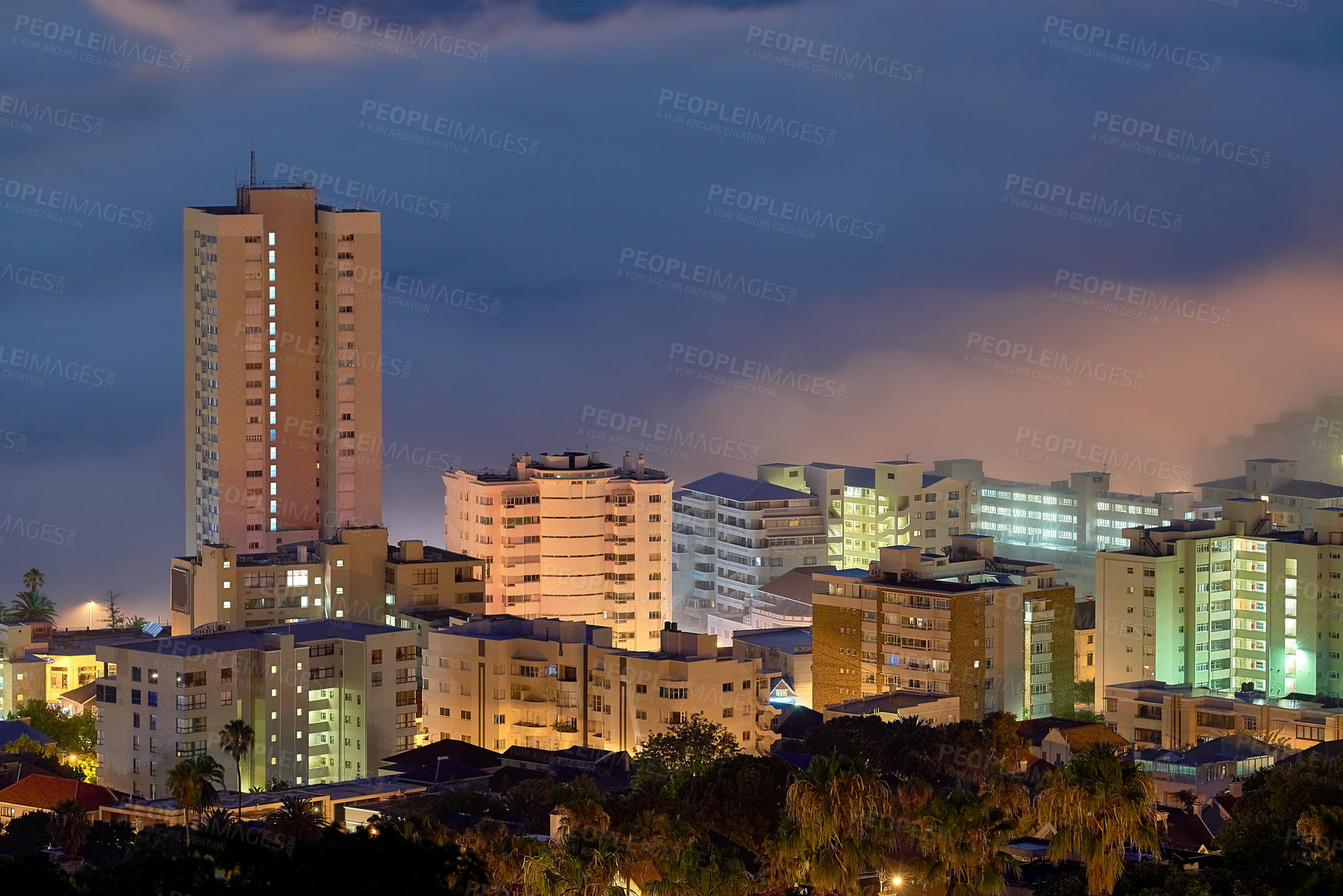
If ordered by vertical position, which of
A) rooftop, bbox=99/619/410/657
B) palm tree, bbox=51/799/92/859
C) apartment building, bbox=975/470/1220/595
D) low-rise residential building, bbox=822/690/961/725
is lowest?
palm tree, bbox=51/799/92/859

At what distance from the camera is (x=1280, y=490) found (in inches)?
2876

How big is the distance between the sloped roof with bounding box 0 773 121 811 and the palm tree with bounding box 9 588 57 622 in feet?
79.9

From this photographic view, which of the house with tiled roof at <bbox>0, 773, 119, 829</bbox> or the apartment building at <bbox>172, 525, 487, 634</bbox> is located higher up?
the apartment building at <bbox>172, 525, 487, 634</bbox>

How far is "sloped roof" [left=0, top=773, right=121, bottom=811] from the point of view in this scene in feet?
135

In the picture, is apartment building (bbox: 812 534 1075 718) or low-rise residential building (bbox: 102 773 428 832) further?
apartment building (bbox: 812 534 1075 718)

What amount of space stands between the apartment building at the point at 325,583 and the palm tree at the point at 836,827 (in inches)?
991

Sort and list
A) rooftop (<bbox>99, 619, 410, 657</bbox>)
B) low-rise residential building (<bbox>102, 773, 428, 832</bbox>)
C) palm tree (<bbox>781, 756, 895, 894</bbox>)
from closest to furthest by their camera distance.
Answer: palm tree (<bbox>781, 756, 895, 894</bbox>) < low-rise residential building (<bbox>102, 773, 428, 832</bbox>) < rooftop (<bbox>99, 619, 410, 657</bbox>)

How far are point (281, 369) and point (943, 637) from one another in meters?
19.6

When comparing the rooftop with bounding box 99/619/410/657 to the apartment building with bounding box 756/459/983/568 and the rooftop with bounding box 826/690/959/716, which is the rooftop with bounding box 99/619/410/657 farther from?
the apartment building with bounding box 756/459/983/568

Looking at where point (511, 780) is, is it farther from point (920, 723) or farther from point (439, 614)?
point (439, 614)

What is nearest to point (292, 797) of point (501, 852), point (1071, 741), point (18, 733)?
point (501, 852)

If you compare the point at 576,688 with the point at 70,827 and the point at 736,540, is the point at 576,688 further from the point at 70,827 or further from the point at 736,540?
the point at 736,540

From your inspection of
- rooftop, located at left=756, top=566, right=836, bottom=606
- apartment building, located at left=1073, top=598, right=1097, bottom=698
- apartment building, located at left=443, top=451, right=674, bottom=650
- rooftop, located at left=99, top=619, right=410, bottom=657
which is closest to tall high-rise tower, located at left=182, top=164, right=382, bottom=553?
apartment building, located at left=443, top=451, right=674, bottom=650

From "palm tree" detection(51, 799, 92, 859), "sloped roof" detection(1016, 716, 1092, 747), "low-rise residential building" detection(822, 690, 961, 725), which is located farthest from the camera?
"low-rise residential building" detection(822, 690, 961, 725)
